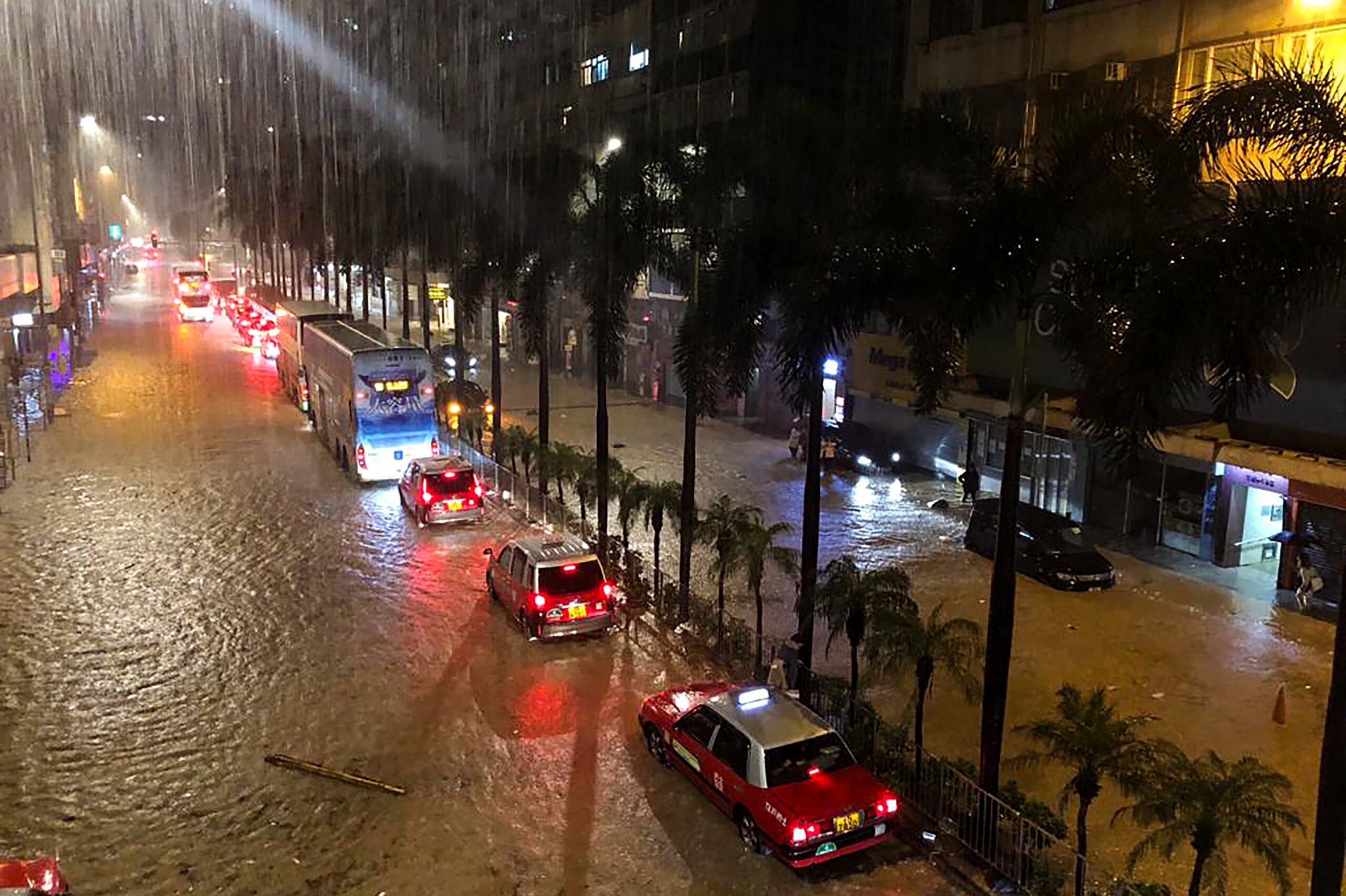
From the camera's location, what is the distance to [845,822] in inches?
400

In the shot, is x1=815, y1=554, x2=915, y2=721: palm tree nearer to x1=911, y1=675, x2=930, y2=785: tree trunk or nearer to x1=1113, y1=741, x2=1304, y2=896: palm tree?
x1=911, y1=675, x2=930, y2=785: tree trunk

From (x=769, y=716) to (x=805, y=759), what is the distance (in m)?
0.71

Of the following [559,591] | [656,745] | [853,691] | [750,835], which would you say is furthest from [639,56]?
[750,835]

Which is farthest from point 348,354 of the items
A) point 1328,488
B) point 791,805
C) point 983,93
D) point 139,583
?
point 1328,488

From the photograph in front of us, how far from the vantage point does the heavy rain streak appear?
10719 millimetres

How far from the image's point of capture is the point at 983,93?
2659 cm

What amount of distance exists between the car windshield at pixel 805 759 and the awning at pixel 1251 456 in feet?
29.4

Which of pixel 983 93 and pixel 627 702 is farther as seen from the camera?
pixel 983 93

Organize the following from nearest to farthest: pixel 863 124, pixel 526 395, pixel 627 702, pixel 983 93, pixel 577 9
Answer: pixel 863 124
pixel 627 702
pixel 983 93
pixel 526 395
pixel 577 9

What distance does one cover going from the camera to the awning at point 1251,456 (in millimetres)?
17641

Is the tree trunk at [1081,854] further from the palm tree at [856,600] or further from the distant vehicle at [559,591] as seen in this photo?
the distant vehicle at [559,591]

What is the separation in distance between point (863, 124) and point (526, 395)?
35.3 meters

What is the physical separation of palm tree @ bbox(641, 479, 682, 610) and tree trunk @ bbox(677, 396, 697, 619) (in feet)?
0.62

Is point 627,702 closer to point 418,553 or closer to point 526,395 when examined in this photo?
point 418,553
